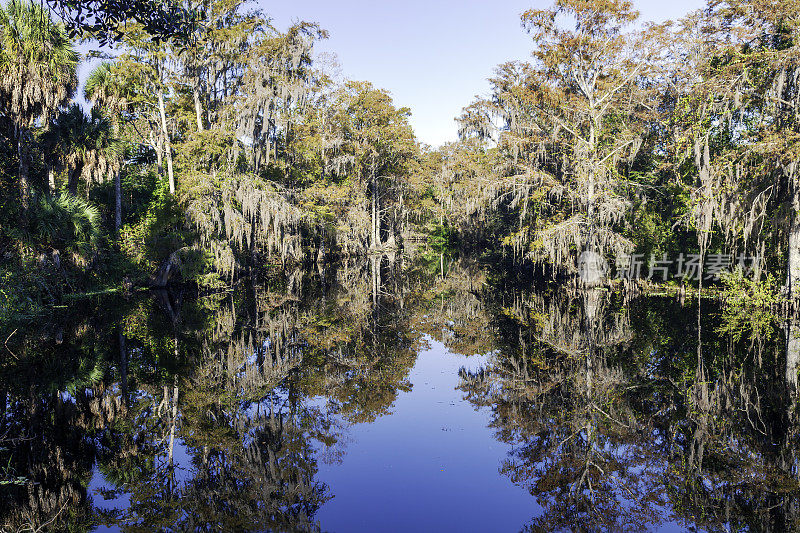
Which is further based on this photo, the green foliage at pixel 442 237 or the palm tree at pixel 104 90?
the green foliage at pixel 442 237

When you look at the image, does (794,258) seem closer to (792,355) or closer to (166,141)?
(792,355)

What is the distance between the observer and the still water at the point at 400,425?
4465mm

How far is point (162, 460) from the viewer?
548 cm

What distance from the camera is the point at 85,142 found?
1441 centimetres

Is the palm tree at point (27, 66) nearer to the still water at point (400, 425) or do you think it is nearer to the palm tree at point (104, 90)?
the palm tree at point (104, 90)

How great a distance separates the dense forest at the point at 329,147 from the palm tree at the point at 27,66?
0.17 feet

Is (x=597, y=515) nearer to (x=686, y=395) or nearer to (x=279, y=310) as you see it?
(x=686, y=395)

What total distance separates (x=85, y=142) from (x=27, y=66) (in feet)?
9.01

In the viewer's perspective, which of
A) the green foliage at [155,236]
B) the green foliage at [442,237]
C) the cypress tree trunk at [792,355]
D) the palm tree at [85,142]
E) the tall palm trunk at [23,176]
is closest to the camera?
the cypress tree trunk at [792,355]

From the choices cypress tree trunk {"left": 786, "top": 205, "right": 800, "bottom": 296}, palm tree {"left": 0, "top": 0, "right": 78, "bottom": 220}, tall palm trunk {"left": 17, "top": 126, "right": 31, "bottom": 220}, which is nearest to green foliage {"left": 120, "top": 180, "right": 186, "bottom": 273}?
tall palm trunk {"left": 17, "top": 126, "right": 31, "bottom": 220}

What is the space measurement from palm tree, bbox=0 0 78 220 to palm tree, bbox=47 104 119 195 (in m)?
1.25

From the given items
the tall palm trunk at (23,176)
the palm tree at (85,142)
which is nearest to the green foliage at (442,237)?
the palm tree at (85,142)

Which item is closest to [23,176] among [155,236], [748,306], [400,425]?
[155,236]

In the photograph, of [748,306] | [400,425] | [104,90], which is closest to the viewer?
[400,425]
